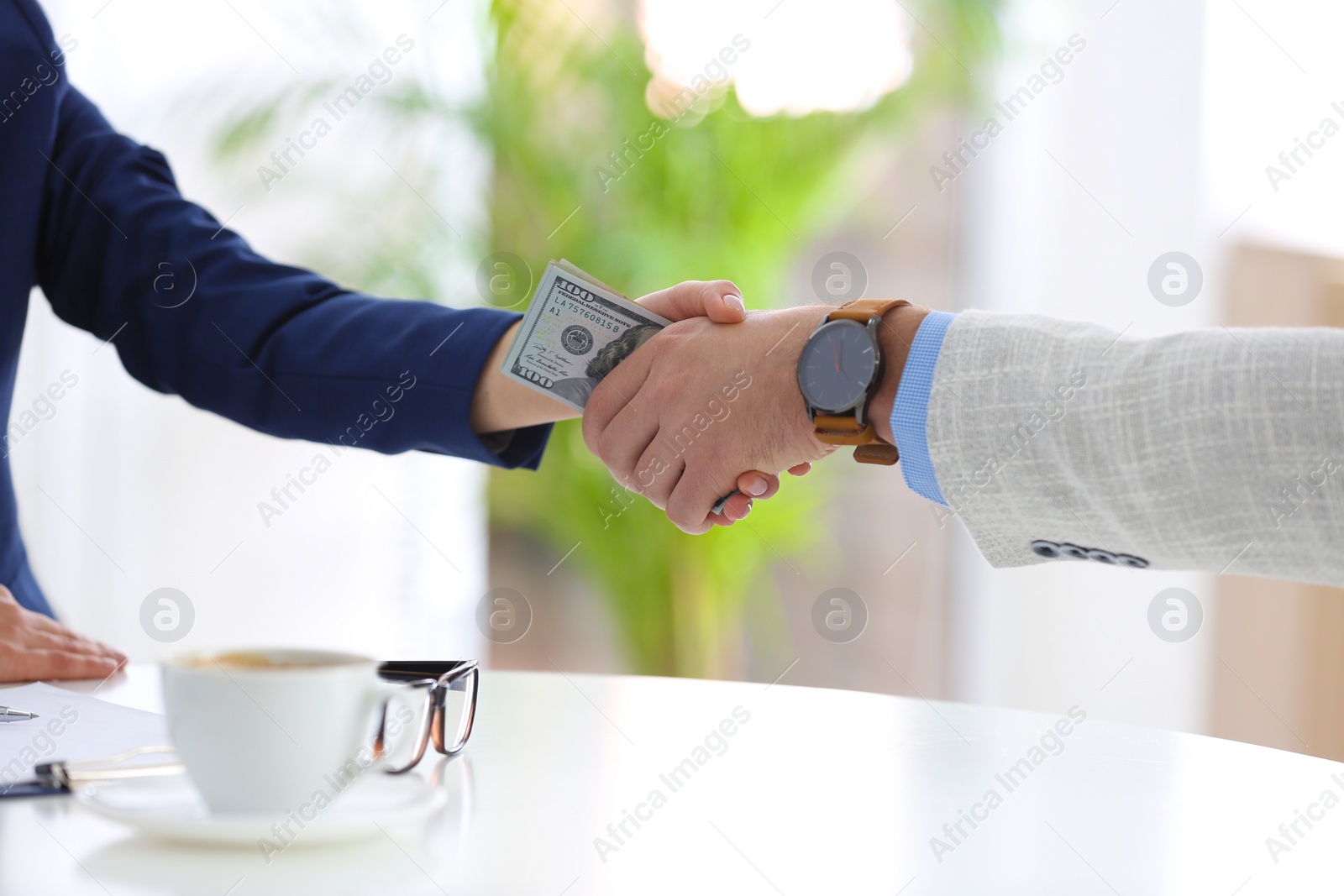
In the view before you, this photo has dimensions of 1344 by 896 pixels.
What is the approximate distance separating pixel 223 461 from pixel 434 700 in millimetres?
1888

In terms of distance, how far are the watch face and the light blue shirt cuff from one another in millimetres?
41

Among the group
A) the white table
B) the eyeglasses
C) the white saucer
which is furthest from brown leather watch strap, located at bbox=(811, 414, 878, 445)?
the white saucer

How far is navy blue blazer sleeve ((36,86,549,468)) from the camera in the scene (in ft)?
3.75

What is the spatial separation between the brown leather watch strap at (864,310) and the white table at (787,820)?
13.3 inches

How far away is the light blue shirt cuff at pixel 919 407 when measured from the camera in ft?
2.86

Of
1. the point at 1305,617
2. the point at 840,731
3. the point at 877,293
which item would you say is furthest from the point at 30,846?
the point at 877,293

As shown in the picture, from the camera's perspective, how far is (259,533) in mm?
2400

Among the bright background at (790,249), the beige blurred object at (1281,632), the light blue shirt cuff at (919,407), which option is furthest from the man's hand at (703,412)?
the beige blurred object at (1281,632)

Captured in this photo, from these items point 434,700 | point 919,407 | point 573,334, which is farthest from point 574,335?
point 434,700

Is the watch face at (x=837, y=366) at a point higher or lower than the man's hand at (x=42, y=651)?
higher

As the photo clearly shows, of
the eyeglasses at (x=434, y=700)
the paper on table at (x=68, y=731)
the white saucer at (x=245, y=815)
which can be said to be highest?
the eyeglasses at (x=434, y=700)

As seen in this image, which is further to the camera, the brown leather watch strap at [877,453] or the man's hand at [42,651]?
the brown leather watch strap at [877,453]

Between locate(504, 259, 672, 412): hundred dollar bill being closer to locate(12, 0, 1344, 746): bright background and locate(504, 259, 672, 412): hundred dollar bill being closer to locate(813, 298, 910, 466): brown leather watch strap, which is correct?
locate(813, 298, 910, 466): brown leather watch strap

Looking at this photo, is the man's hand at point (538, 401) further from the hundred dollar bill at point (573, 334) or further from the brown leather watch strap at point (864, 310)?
the brown leather watch strap at point (864, 310)
